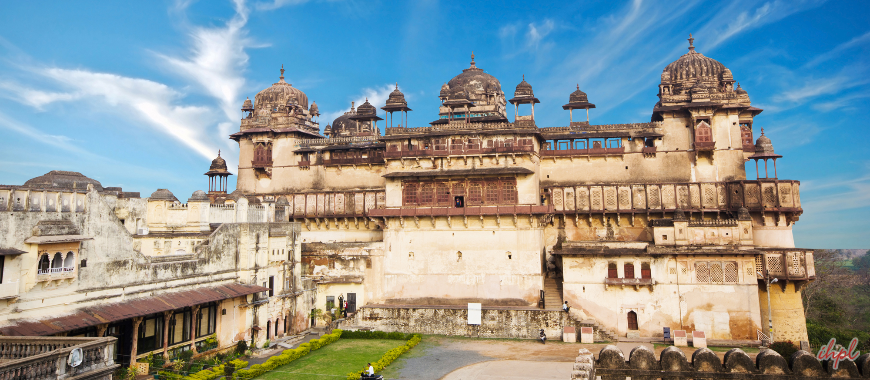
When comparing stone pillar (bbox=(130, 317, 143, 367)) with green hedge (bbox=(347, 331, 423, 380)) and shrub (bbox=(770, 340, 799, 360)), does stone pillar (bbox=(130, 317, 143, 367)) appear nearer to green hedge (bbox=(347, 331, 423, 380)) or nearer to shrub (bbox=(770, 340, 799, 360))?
green hedge (bbox=(347, 331, 423, 380))

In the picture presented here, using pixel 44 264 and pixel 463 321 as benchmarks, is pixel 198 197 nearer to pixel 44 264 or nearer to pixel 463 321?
pixel 44 264

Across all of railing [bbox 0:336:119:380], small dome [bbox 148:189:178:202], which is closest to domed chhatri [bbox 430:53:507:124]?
small dome [bbox 148:189:178:202]

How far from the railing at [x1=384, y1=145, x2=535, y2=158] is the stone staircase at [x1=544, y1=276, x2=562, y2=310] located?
8.63 metres

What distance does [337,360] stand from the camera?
85.6 ft

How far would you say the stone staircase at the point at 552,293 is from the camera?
3270 centimetres

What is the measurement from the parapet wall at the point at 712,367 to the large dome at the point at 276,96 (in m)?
35.8

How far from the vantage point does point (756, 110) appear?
125ft

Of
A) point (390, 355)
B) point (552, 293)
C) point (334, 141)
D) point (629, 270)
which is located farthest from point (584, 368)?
point (334, 141)

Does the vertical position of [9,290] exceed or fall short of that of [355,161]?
it falls short

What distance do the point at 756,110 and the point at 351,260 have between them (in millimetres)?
30180

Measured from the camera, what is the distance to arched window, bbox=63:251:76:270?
19.8m

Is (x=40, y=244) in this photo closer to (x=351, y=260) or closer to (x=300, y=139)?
(x=351, y=260)

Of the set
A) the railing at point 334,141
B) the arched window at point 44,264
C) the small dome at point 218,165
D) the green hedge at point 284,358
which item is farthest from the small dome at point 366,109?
the arched window at point 44,264

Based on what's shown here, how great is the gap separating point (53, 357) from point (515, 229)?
85.1 ft
